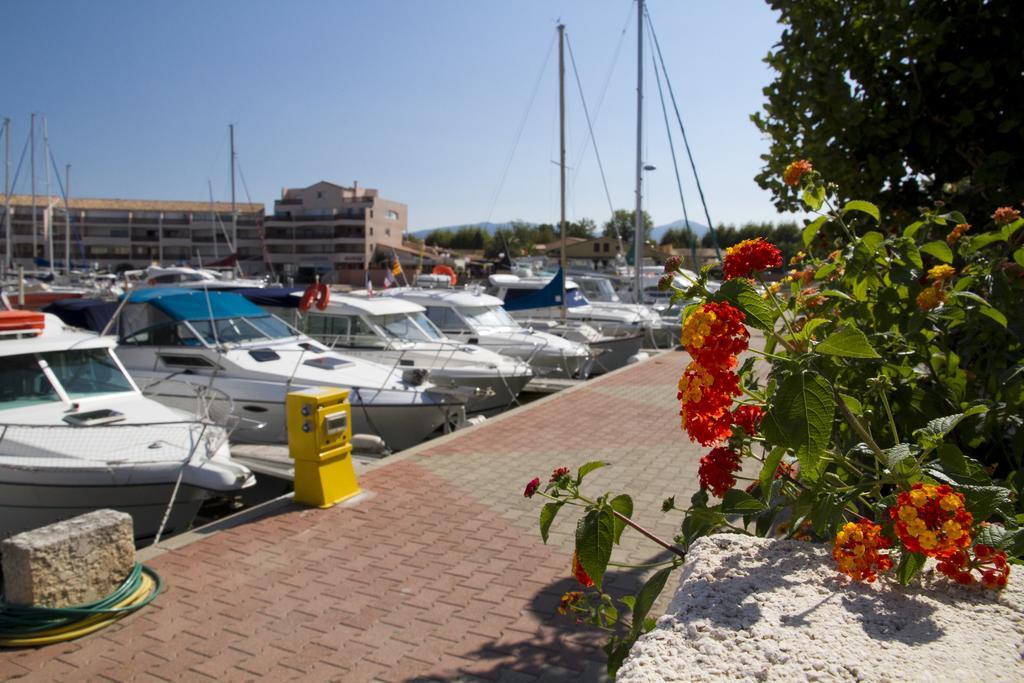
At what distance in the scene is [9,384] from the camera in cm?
797

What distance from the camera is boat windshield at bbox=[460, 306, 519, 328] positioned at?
665 inches

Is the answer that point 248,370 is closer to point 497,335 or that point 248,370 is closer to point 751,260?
point 497,335

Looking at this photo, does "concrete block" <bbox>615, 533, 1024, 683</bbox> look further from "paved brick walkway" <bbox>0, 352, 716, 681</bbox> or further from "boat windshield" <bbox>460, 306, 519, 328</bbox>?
"boat windshield" <bbox>460, 306, 519, 328</bbox>

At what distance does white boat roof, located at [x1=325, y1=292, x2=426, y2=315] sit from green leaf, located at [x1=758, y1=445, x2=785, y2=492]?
12.1 metres

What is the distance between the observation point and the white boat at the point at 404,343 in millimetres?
13000

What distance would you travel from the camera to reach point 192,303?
38.2 feet

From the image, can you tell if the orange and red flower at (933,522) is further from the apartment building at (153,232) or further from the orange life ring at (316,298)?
the apartment building at (153,232)

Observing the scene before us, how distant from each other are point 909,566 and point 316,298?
12.9 metres

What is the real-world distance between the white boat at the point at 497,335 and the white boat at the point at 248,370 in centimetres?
441

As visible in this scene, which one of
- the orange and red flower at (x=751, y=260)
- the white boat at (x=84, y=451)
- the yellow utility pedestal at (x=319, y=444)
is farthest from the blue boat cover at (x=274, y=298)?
the orange and red flower at (x=751, y=260)

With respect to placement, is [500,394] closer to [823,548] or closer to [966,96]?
[966,96]

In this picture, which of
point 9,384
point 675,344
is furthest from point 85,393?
point 675,344

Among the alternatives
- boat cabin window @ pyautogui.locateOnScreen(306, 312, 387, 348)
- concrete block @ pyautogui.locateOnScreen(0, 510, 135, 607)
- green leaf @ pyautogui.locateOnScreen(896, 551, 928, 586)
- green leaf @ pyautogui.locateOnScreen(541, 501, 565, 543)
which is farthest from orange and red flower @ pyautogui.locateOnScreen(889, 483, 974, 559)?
boat cabin window @ pyautogui.locateOnScreen(306, 312, 387, 348)

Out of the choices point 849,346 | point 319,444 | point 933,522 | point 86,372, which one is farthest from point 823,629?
point 86,372
